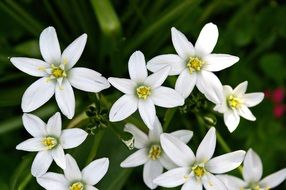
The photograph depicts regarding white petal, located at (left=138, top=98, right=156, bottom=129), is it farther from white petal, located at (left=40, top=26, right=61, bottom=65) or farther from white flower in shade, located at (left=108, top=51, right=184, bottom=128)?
white petal, located at (left=40, top=26, right=61, bottom=65)

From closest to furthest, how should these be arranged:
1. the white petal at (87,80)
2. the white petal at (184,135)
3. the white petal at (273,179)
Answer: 1. the white petal at (87,80)
2. the white petal at (184,135)
3. the white petal at (273,179)

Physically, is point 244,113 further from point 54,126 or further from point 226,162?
point 54,126

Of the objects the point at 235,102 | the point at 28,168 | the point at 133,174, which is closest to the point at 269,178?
the point at 235,102

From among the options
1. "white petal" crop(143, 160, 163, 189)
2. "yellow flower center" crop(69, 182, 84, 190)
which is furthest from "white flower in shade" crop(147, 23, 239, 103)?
"yellow flower center" crop(69, 182, 84, 190)

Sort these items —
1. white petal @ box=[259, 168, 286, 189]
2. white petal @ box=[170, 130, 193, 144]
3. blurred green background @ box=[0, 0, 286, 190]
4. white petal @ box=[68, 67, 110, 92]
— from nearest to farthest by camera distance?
white petal @ box=[68, 67, 110, 92] → white petal @ box=[170, 130, 193, 144] → white petal @ box=[259, 168, 286, 189] → blurred green background @ box=[0, 0, 286, 190]

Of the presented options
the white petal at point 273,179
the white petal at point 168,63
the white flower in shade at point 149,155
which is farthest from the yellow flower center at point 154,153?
the white petal at point 273,179

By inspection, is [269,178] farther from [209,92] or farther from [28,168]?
[28,168]

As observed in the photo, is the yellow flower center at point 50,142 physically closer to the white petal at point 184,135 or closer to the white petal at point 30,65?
the white petal at point 30,65
